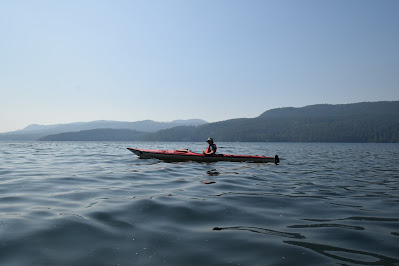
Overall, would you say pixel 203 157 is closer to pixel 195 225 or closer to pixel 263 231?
pixel 195 225

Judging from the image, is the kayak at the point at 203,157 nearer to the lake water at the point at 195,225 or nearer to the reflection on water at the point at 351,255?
the lake water at the point at 195,225

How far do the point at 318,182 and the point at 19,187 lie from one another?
13408 millimetres

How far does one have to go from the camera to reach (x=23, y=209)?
23.7 ft

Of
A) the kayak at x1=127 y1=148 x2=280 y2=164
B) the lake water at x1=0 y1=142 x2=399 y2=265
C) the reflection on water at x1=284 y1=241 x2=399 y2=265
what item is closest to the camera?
the reflection on water at x1=284 y1=241 x2=399 y2=265

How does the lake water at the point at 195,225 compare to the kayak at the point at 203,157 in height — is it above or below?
below

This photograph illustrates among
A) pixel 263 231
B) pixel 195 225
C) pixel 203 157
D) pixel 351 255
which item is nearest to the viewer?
pixel 351 255

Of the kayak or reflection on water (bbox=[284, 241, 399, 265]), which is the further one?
the kayak

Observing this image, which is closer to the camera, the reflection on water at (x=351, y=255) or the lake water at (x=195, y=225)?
the reflection on water at (x=351, y=255)

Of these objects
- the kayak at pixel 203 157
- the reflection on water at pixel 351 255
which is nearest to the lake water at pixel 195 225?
the reflection on water at pixel 351 255

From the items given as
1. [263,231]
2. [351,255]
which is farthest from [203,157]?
[351,255]

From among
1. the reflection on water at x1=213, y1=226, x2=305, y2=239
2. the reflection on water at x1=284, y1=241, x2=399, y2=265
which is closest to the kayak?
the reflection on water at x1=213, y1=226, x2=305, y2=239

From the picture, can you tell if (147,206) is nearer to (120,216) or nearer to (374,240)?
(120,216)

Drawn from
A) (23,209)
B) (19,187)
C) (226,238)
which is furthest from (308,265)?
(19,187)

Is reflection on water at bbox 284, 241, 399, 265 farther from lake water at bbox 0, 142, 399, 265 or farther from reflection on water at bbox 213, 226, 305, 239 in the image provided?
reflection on water at bbox 213, 226, 305, 239
